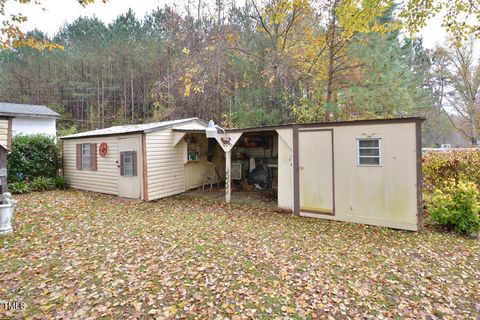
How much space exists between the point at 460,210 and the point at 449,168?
113 inches

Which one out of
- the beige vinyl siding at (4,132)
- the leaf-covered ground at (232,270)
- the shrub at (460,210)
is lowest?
the leaf-covered ground at (232,270)

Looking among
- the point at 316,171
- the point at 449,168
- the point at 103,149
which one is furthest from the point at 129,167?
the point at 449,168

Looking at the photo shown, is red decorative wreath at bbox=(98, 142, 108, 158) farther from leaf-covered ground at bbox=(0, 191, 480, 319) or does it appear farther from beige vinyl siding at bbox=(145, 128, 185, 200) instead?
leaf-covered ground at bbox=(0, 191, 480, 319)

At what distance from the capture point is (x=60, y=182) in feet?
31.0

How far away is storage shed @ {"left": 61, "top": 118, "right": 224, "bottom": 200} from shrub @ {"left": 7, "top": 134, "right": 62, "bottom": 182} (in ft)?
1.34

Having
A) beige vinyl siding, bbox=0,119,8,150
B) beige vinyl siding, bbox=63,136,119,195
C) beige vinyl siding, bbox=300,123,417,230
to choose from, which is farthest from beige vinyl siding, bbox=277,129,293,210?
beige vinyl siding, bbox=0,119,8,150

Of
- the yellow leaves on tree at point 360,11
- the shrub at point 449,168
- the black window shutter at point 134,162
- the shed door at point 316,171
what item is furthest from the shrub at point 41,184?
the shrub at point 449,168

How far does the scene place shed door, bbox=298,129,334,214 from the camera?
5689 millimetres

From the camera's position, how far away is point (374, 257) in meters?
3.80

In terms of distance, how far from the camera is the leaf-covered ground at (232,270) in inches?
101

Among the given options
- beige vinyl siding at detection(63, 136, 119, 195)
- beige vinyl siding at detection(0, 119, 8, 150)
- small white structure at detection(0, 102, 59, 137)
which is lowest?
beige vinyl siding at detection(63, 136, 119, 195)

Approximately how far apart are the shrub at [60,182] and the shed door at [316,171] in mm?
8912

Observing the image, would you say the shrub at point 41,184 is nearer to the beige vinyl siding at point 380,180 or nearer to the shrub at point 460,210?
the beige vinyl siding at point 380,180

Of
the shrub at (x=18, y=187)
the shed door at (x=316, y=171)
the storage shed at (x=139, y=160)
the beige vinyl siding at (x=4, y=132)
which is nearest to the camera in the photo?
the beige vinyl siding at (x=4, y=132)
